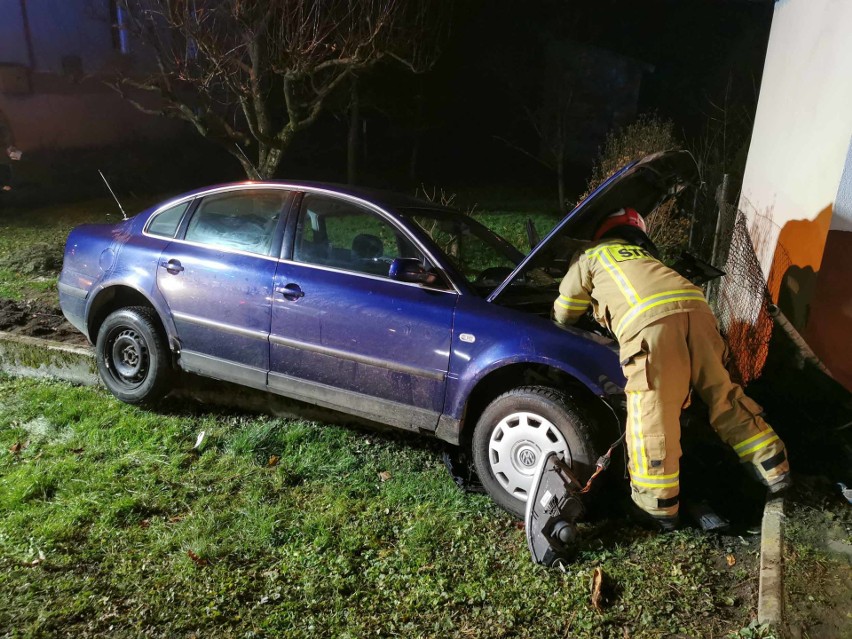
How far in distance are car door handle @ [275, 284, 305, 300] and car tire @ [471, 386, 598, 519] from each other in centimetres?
132

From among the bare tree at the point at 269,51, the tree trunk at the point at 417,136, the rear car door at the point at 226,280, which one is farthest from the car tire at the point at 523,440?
the tree trunk at the point at 417,136

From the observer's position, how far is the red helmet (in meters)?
3.31

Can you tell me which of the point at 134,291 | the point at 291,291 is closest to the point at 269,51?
the point at 134,291

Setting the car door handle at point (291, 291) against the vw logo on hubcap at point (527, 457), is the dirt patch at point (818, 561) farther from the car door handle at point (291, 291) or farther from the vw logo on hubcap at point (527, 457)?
the car door handle at point (291, 291)

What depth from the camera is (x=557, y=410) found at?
3.15 m

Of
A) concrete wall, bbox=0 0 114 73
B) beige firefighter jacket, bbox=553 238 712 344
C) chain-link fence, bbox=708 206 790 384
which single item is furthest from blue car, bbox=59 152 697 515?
concrete wall, bbox=0 0 114 73

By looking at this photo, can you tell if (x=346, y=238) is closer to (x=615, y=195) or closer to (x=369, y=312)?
(x=369, y=312)

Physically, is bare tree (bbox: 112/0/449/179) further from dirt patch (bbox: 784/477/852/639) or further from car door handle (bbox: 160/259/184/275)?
dirt patch (bbox: 784/477/852/639)

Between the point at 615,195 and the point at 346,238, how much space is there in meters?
1.66

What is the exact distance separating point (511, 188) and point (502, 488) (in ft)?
49.9

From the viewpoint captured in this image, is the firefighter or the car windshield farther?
the car windshield

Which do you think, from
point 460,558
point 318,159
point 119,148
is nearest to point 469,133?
point 318,159

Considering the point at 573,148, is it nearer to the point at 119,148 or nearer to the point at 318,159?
the point at 318,159

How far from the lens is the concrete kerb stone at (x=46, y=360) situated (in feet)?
15.8
